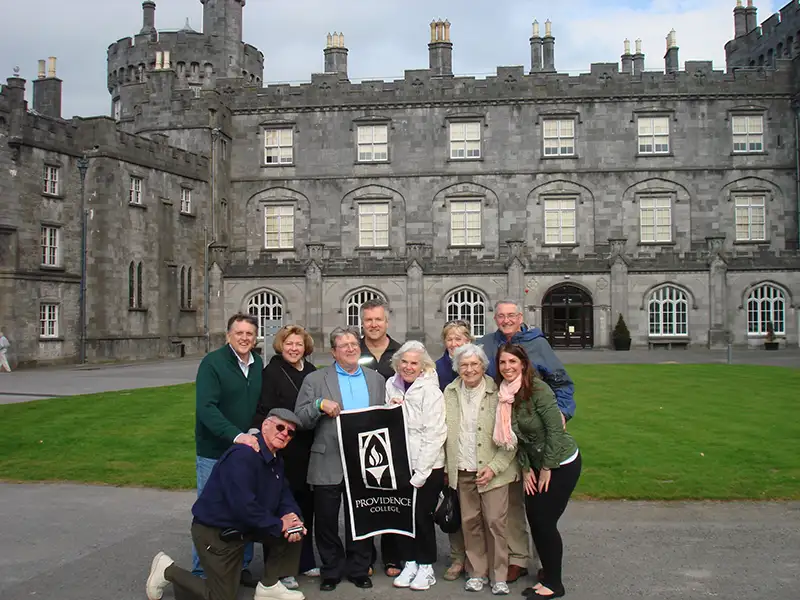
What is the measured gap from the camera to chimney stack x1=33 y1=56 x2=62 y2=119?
4009 cm

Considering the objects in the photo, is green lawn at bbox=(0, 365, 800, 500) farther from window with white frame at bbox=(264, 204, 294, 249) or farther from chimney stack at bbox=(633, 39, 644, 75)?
chimney stack at bbox=(633, 39, 644, 75)

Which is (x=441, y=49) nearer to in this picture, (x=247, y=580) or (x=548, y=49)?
(x=548, y=49)

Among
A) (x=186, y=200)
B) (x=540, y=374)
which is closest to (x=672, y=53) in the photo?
(x=186, y=200)

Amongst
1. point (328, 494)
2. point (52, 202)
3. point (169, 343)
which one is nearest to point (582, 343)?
point (169, 343)

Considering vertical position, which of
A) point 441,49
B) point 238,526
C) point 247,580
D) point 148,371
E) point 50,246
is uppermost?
point 441,49

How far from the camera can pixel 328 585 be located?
632cm

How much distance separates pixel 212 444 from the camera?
6602 millimetres

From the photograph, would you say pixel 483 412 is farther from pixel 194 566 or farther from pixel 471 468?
pixel 194 566

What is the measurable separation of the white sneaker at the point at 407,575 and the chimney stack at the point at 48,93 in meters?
39.5

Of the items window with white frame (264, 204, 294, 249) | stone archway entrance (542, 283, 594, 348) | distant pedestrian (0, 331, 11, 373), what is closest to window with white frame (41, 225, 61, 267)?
distant pedestrian (0, 331, 11, 373)

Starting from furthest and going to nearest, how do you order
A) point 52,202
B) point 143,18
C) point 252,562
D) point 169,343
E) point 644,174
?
point 143,18, point 644,174, point 169,343, point 52,202, point 252,562

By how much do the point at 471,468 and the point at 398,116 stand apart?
1393 inches

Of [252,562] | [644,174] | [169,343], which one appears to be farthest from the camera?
[644,174]

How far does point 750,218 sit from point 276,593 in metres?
37.9
